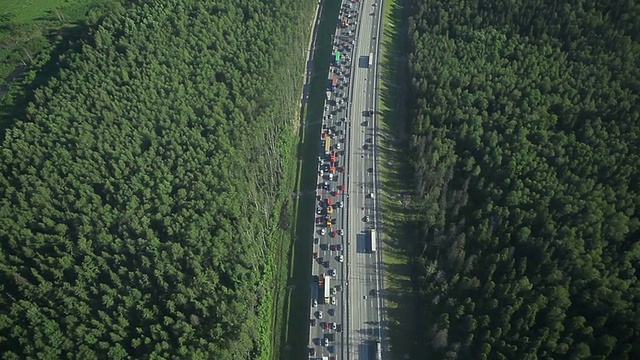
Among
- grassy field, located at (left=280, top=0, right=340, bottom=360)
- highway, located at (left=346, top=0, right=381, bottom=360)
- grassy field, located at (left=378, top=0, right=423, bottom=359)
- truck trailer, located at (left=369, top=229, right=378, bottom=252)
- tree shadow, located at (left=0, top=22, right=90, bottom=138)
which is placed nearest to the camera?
highway, located at (left=346, top=0, right=381, bottom=360)

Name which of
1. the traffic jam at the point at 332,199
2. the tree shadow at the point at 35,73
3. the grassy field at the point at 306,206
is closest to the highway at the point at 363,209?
the traffic jam at the point at 332,199

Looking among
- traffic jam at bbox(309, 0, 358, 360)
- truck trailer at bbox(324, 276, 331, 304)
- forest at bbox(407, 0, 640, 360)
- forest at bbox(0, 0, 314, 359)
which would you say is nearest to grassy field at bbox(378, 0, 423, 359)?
forest at bbox(407, 0, 640, 360)

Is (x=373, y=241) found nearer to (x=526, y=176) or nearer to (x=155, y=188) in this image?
(x=526, y=176)

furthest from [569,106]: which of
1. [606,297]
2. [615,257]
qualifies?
[606,297]

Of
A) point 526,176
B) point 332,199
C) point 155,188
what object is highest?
point 526,176

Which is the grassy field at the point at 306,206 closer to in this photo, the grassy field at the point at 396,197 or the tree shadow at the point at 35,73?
the grassy field at the point at 396,197

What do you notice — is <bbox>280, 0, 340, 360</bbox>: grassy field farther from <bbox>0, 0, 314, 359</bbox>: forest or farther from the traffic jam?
<bbox>0, 0, 314, 359</bbox>: forest

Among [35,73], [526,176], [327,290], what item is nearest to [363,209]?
[327,290]
